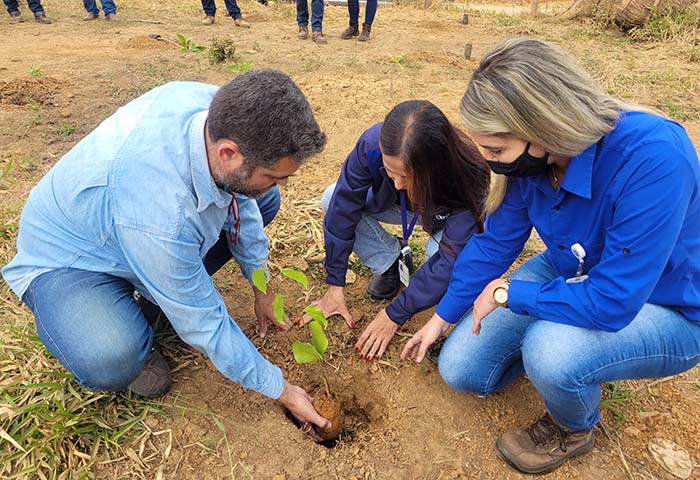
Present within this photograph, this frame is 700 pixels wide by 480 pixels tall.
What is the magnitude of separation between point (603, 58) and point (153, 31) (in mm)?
5842

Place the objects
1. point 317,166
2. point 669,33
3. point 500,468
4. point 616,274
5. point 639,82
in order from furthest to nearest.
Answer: point 669,33
point 639,82
point 317,166
point 500,468
point 616,274

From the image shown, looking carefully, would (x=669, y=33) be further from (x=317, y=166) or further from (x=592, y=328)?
(x=592, y=328)

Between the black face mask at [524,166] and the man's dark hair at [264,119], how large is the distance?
22.0 inches

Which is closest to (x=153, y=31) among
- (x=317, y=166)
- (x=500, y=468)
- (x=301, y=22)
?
(x=301, y=22)

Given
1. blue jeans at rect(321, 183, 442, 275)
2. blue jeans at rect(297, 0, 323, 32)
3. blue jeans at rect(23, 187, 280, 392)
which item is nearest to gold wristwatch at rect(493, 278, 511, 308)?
blue jeans at rect(321, 183, 442, 275)

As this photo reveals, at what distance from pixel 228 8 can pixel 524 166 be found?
720 centimetres

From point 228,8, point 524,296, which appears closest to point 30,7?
point 228,8

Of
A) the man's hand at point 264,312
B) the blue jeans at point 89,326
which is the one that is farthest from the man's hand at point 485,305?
the blue jeans at point 89,326

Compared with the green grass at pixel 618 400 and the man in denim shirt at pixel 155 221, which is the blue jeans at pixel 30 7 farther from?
the green grass at pixel 618 400

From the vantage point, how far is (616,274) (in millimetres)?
1483

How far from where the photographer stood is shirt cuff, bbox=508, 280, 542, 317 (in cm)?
167

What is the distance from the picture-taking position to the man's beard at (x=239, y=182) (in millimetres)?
1534

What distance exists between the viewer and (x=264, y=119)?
1425 mm

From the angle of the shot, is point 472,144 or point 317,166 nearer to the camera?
point 472,144
